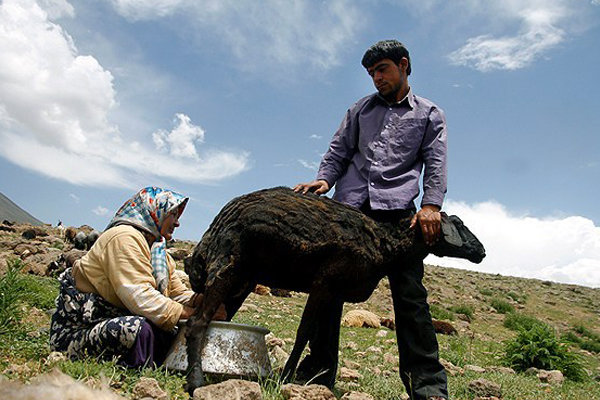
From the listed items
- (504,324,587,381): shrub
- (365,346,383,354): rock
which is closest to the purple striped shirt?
(365,346,383,354): rock

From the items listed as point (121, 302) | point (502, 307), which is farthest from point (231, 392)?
point (502, 307)

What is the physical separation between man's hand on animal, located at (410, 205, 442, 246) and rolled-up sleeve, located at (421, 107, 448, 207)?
7 centimetres

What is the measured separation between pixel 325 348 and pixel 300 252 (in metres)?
0.99

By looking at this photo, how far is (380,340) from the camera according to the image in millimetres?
8219

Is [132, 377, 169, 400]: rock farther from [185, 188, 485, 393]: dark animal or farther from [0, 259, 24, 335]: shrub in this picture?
[0, 259, 24, 335]: shrub

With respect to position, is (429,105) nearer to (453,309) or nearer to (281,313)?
(281,313)

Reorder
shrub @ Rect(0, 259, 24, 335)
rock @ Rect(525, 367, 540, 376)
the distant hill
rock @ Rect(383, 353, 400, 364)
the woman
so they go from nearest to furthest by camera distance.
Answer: the woman
shrub @ Rect(0, 259, 24, 335)
rock @ Rect(383, 353, 400, 364)
rock @ Rect(525, 367, 540, 376)
the distant hill

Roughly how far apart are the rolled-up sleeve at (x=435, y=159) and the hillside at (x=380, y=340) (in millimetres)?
1623

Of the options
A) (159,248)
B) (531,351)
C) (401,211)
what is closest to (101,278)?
(159,248)

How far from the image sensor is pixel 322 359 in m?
4.04

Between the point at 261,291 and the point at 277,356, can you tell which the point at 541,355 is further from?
the point at 261,291

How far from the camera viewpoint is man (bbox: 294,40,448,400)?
151 inches

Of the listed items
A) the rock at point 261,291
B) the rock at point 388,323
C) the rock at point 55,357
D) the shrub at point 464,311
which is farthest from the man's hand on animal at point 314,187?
the shrub at point 464,311

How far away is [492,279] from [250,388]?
2884 cm
